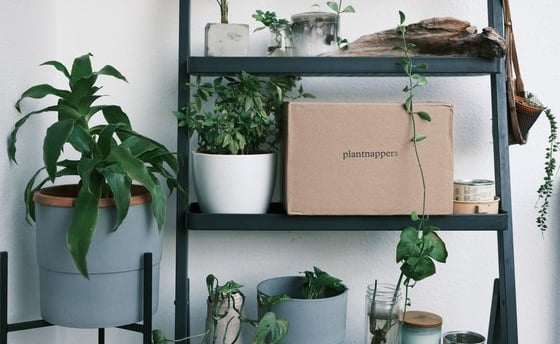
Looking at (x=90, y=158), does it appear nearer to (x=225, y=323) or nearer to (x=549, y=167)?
(x=225, y=323)

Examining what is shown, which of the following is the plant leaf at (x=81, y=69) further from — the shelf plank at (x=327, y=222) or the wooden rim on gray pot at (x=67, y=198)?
the shelf plank at (x=327, y=222)

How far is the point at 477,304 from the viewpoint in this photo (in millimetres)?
1769

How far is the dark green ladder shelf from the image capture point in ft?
4.95

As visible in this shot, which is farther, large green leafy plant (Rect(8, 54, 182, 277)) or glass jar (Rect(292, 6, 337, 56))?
glass jar (Rect(292, 6, 337, 56))

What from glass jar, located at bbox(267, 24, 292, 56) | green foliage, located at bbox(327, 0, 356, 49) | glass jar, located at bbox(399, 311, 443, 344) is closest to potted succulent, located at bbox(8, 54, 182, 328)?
glass jar, located at bbox(267, 24, 292, 56)

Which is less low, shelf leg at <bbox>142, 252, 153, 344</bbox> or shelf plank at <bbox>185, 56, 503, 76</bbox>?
shelf plank at <bbox>185, 56, 503, 76</bbox>

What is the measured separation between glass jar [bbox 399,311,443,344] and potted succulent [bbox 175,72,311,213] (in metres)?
0.41

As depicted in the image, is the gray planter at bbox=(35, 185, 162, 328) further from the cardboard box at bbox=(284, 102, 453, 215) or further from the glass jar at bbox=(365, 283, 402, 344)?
the glass jar at bbox=(365, 283, 402, 344)

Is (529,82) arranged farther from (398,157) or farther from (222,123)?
(222,123)

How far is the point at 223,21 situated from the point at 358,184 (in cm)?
47

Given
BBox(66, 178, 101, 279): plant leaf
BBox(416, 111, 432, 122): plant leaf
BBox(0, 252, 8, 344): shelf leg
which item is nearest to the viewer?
BBox(66, 178, 101, 279): plant leaf

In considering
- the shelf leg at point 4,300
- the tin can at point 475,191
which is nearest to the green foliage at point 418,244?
the tin can at point 475,191

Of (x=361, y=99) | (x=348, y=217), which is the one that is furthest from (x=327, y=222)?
(x=361, y=99)

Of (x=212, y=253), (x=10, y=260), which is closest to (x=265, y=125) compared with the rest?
(x=212, y=253)
